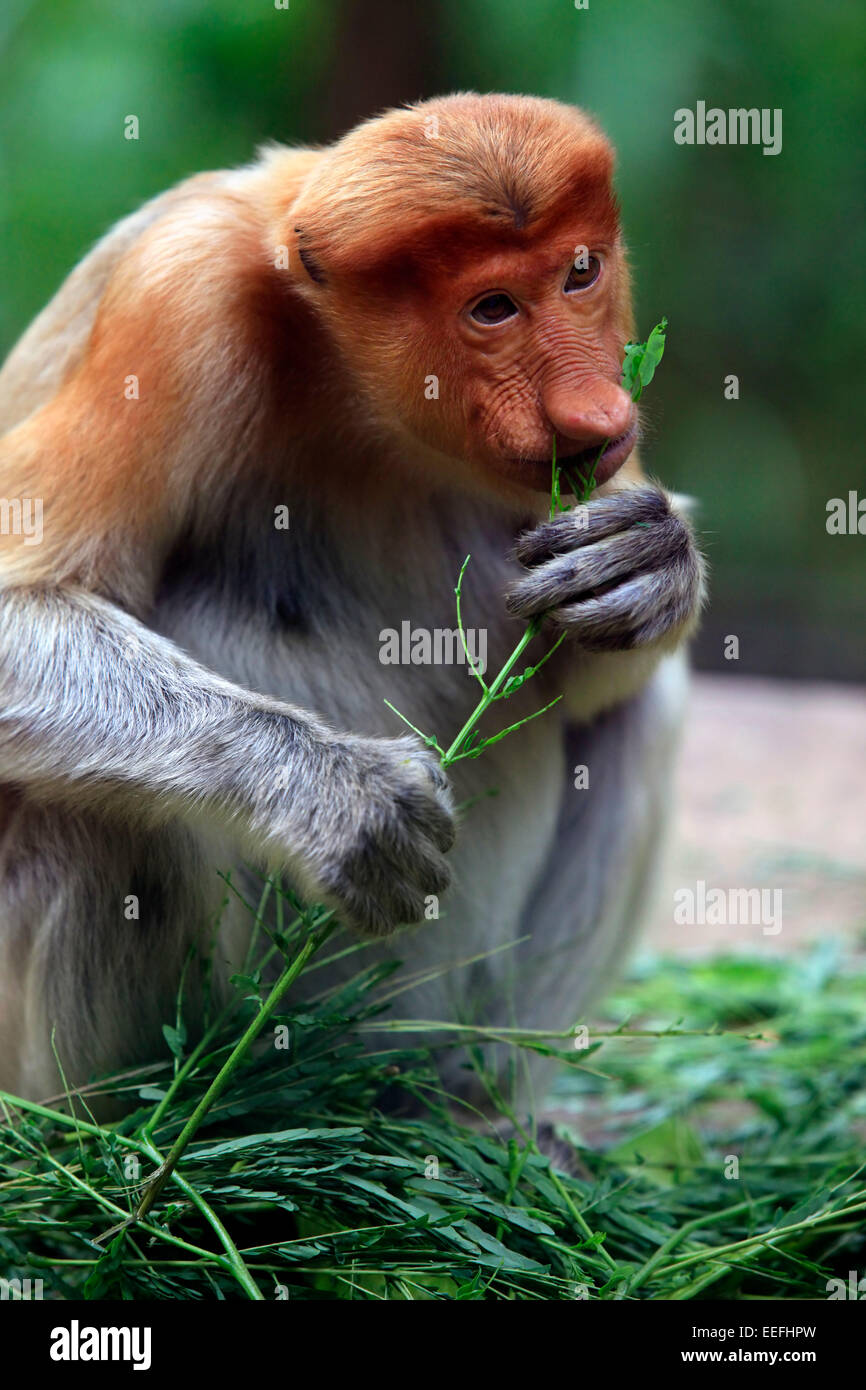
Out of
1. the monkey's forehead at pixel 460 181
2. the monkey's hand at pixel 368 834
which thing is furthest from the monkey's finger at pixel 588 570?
the monkey's forehead at pixel 460 181

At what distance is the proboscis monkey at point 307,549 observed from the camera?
283 cm

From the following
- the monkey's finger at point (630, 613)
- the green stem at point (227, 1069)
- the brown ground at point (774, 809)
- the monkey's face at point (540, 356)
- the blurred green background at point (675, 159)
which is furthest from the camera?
the blurred green background at point (675, 159)

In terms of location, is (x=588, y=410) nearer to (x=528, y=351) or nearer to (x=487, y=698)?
(x=528, y=351)

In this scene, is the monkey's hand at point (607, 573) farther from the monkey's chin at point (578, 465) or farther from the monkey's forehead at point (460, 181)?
the monkey's forehead at point (460, 181)

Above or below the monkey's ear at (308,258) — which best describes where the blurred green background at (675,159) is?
above

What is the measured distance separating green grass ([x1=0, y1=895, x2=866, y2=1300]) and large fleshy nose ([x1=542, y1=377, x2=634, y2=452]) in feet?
3.91

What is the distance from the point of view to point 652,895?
452 centimetres

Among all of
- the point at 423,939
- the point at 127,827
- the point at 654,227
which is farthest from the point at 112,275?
the point at 654,227

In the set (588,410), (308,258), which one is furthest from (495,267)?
(308,258)

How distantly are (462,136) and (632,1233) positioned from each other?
2.42 m

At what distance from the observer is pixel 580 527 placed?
3.00m

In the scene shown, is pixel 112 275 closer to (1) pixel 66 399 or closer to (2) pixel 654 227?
(1) pixel 66 399

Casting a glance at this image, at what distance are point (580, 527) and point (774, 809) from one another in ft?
12.8

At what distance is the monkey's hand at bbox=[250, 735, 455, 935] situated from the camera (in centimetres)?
281
